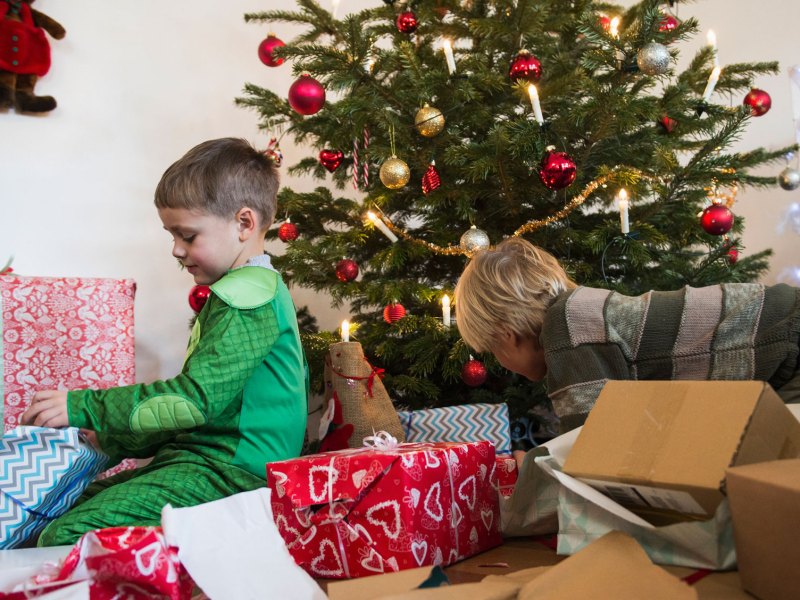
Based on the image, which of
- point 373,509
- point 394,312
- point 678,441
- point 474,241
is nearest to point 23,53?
point 394,312

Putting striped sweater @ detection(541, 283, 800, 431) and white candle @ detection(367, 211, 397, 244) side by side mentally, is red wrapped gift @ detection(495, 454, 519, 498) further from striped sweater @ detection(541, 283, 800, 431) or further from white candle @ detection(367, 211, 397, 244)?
white candle @ detection(367, 211, 397, 244)

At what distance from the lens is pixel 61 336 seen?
1.69 metres

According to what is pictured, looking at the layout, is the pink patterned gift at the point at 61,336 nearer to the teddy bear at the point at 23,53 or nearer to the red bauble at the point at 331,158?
the red bauble at the point at 331,158

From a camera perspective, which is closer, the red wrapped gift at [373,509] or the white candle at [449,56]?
the red wrapped gift at [373,509]

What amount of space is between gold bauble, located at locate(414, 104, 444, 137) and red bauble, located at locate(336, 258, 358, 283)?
0.38 metres

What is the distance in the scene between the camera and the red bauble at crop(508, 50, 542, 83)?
1.68 meters

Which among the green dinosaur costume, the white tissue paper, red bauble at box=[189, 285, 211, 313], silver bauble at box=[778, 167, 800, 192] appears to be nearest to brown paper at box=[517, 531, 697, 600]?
the white tissue paper

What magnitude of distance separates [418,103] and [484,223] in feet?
1.17

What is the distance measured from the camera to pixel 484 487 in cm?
115

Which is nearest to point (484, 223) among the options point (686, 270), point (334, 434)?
point (686, 270)

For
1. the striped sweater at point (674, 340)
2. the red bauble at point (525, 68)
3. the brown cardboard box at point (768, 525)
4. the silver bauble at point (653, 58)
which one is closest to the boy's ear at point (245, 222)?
the striped sweater at point (674, 340)

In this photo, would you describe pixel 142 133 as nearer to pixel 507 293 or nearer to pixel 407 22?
pixel 407 22

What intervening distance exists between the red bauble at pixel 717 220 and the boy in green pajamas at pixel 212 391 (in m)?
1.02

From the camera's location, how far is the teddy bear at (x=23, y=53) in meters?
2.15
